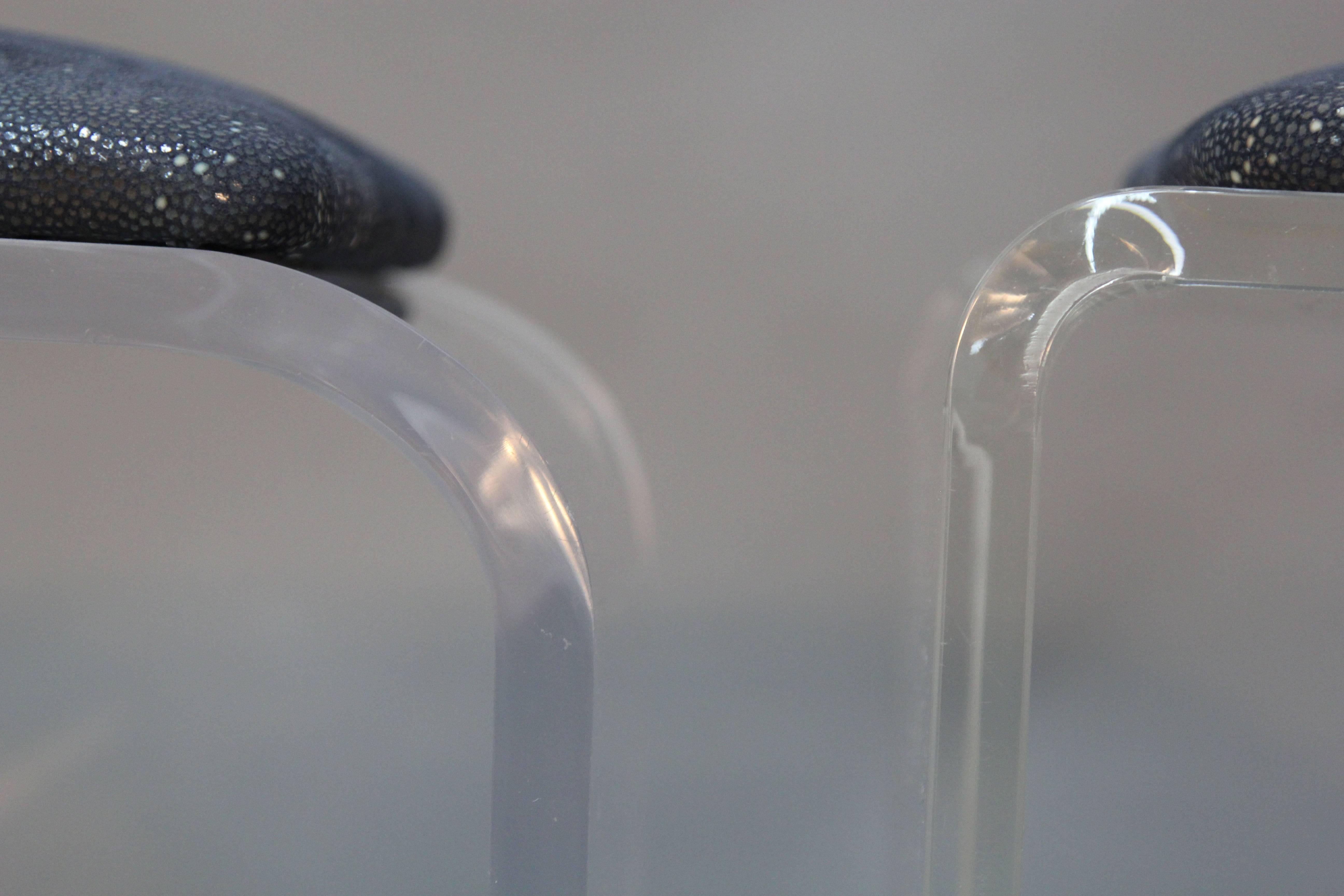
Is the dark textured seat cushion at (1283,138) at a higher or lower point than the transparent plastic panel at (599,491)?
higher

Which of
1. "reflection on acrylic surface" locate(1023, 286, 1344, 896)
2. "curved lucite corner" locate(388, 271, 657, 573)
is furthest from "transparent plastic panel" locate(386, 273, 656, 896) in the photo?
"reflection on acrylic surface" locate(1023, 286, 1344, 896)

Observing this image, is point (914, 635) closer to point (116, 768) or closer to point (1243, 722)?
point (1243, 722)

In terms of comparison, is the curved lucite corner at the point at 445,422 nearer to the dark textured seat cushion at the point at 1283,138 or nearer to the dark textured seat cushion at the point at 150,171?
the dark textured seat cushion at the point at 150,171

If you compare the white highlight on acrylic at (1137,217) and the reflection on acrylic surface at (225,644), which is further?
the reflection on acrylic surface at (225,644)

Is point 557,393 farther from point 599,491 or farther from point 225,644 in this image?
point 225,644

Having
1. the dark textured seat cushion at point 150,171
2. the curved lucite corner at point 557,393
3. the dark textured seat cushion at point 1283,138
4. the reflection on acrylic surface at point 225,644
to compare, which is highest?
the dark textured seat cushion at point 1283,138

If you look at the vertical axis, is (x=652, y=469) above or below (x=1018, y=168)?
below

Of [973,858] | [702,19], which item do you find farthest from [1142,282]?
[702,19]

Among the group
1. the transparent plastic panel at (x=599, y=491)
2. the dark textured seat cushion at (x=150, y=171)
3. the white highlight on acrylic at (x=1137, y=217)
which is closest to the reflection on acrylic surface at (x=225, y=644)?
the transparent plastic panel at (x=599, y=491)
